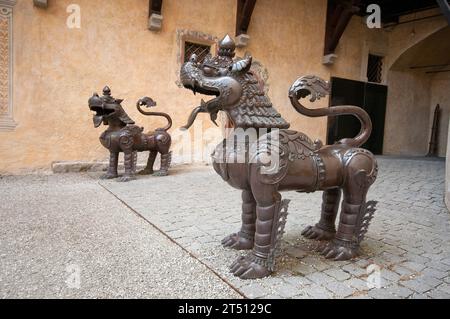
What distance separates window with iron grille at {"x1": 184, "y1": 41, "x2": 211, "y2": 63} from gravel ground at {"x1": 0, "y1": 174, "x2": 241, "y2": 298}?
4295mm

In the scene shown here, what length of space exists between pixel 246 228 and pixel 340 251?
644 mm

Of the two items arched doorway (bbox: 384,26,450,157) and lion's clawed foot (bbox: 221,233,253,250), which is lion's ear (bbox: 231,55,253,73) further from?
arched doorway (bbox: 384,26,450,157)

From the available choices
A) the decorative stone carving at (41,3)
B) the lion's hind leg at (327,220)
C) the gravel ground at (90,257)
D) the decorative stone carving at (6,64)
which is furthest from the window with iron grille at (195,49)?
the lion's hind leg at (327,220)

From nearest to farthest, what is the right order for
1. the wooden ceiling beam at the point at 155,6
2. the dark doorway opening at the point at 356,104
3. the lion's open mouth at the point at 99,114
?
the lion's open mouth at the point at 99,114 → the wooden ceiling beam at the point at 155,6 → the dark doorway opening at the point at 356,104

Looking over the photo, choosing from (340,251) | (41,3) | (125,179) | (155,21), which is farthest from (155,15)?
(340,251)

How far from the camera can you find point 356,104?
9.38 m

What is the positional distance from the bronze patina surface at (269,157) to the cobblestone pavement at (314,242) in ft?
0.56

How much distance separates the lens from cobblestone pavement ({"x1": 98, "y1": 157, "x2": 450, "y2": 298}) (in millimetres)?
1751

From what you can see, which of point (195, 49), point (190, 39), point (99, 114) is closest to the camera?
point (99, 114)

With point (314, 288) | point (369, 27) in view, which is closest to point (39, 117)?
point (314, 288)

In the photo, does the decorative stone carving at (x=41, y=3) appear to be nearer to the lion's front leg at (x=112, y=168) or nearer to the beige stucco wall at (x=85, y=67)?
the beige stucco wall at (x=85, y=67)

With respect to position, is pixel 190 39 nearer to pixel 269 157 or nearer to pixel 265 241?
pixel 269 157

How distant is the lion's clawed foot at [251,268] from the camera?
5.88ft

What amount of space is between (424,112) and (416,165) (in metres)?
4.78
